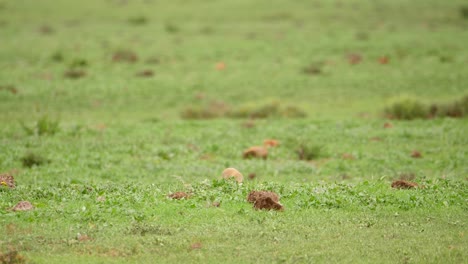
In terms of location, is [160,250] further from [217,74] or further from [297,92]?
[217,74]

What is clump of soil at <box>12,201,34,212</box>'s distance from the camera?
34.8 feet

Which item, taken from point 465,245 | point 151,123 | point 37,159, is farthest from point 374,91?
point 465,245

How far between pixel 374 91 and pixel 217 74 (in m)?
7.38

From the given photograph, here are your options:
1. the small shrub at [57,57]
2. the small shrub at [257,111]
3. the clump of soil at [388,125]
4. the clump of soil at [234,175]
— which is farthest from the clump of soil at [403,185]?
the small shrub at [57,57]

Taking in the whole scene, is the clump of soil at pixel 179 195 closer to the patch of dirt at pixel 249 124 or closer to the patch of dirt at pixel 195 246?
the patch of dirt at pixel 195 246

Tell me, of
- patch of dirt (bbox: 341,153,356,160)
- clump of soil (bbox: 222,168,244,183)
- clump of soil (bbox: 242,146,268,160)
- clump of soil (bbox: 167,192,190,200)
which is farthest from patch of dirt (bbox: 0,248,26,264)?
patch of dirt (bbox: 341,153,356,160)

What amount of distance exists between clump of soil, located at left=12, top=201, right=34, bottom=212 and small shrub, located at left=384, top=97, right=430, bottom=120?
1572 cm

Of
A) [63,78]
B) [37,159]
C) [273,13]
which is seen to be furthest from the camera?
[273,13]

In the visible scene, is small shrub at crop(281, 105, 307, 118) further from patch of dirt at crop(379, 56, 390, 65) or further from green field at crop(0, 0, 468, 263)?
patch of dirt at crop(379, 56, 390, 65)

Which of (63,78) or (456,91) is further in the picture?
(63,78)

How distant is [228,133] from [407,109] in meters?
6.92

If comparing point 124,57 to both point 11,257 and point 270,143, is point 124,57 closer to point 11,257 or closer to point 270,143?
point 270,143

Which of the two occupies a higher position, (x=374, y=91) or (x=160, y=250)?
(x=160, y=250)

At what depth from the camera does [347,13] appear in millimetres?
49969
